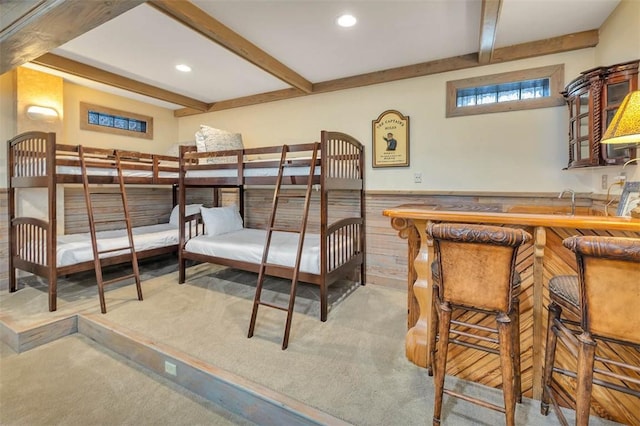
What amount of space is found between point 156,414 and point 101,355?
955 millimetres

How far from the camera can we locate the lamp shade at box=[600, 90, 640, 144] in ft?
4.83

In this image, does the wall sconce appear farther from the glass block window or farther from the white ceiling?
the glass block window

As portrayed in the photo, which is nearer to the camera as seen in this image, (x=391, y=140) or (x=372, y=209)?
(x=391, y=140)

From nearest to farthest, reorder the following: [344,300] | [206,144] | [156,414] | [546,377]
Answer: [546,377], [156,414], [344,300], [206,144]

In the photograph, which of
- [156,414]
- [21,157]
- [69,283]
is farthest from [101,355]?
[21,157]

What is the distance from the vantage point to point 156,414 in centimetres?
175

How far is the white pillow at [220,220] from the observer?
3982mm

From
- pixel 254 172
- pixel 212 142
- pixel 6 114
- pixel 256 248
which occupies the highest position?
pixel 6 114

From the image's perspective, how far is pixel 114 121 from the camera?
176 inches

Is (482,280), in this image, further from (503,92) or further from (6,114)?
(6,114)

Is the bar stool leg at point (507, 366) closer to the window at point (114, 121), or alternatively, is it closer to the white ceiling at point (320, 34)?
the white ceiling at point (320, 34)

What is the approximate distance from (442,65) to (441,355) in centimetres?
302

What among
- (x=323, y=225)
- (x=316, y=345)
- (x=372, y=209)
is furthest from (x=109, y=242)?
(x=372, y=209)

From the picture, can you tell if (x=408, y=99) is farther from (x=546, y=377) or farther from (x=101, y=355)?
(x=101, y=355)
